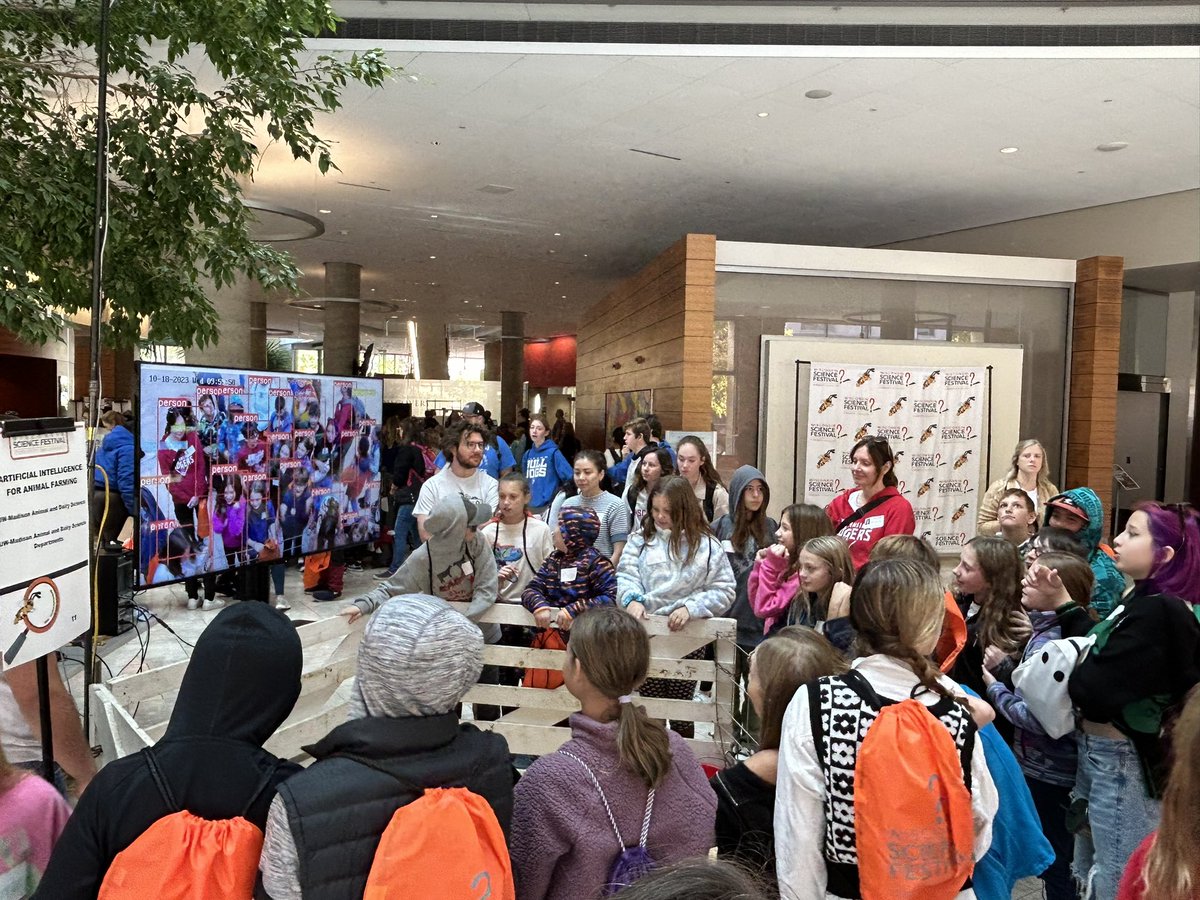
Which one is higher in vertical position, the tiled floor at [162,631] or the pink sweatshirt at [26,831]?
the pink sweatshirt at [26,831]

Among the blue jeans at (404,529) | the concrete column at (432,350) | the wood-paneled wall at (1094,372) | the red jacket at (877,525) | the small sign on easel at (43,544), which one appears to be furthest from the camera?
the concrete column at (432,350)

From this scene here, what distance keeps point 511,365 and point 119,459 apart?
17.6 m

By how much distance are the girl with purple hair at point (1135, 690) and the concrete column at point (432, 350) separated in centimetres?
2721

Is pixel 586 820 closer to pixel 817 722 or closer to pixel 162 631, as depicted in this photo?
pixel 817 722

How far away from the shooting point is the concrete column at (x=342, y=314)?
15.3 meters

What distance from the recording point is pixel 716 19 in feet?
19.7

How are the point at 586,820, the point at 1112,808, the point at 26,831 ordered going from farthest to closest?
the point at 1112,808, the point at 586,820, the point at 26,831

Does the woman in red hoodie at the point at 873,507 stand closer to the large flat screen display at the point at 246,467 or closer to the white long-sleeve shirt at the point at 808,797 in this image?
the white long-sleeve shirt at the point at 808,797

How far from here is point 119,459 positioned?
564 cm

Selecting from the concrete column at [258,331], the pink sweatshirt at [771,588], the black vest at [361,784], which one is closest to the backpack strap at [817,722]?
the black vest at [361,784]

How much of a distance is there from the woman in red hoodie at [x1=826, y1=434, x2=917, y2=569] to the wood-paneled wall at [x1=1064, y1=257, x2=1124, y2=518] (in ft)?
19.0

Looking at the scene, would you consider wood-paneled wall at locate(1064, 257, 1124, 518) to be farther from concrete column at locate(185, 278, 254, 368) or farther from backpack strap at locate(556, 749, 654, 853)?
concrete column at locate(185, 278, 254, 368)

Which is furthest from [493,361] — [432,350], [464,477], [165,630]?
[464,477]

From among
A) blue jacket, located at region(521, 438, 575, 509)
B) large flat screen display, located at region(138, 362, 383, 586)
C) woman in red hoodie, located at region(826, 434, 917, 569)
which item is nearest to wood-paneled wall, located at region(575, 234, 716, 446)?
blue jacket, located at region(521, 438, 575, 509)
